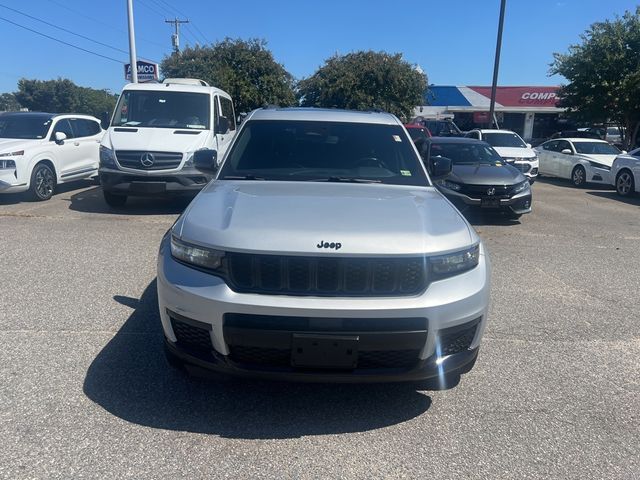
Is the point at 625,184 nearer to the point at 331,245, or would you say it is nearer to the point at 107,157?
the point at 107,157

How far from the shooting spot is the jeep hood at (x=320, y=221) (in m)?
2.95

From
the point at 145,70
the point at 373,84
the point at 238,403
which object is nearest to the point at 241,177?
the point at 238,403

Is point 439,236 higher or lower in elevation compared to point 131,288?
higher

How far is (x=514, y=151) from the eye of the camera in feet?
52.7

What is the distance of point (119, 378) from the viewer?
3.63m

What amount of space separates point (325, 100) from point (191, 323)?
2979 cm

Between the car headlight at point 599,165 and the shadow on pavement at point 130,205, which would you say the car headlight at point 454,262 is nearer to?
the shadow on pavement at point 130,205

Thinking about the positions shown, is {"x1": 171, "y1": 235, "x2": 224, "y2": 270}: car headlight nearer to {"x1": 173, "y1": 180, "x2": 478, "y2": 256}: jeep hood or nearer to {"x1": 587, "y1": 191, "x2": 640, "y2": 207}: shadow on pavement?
{"x1": 173, "y1": 180, "x2": 478, "y2": 256}: jeep hood

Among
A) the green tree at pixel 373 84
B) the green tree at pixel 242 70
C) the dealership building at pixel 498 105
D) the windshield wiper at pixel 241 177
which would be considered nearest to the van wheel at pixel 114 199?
the windshield wiper at pixel 241 177

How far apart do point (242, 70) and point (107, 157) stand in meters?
20.3

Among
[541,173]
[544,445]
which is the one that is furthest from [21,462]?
[541,173]

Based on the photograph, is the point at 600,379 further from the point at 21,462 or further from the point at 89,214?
the point at 89,214

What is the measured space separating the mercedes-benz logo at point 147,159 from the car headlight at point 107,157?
523mm

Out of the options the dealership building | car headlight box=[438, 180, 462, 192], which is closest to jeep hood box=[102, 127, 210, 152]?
Answer: car headlight box=[438, 180, 462, 192]
